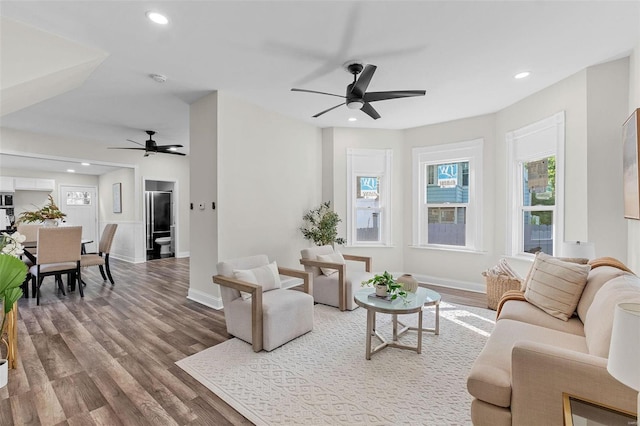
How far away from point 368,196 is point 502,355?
406cm

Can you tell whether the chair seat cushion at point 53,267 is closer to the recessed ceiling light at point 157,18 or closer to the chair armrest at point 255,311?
the chair armrest at point 255,311

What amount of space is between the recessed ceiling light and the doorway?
636 centimetres

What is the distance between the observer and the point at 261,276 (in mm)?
3154

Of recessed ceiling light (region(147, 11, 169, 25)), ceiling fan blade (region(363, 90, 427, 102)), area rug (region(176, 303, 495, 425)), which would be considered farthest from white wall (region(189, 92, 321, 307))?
ceiling fan blade (region(363, 90, 427, 102))

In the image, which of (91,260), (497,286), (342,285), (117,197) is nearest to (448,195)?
(497,286)

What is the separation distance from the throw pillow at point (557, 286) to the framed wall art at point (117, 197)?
9.06 metres

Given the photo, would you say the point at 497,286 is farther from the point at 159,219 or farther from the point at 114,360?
the point at 159,219

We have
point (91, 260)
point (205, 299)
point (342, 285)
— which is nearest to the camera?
point (342, 285)

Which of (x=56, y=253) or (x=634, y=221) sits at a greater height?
(x=634, y=221)

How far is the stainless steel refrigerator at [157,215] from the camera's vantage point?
7887 mm

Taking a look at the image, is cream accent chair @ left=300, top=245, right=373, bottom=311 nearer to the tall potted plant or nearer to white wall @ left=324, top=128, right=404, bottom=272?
white wall @ left=324, top=128, right=404, bottom=272

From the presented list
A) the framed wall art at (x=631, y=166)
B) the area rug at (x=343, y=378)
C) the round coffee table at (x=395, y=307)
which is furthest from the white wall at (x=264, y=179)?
the framed wall art at (x=631, y=166)

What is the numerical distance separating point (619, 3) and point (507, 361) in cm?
272

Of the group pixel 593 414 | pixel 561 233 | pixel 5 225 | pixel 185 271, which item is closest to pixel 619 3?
pixel 561 233
